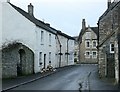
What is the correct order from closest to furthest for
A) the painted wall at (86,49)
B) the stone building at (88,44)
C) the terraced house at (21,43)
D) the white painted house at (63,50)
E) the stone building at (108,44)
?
1. the stone building at (108,44)
2. the terraced house at (21,43)
3. the white painted house at (63,50)
4. the painted wall at (86,49)
5. the stone building at (88,44)

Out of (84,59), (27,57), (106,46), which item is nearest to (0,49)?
(27,57)

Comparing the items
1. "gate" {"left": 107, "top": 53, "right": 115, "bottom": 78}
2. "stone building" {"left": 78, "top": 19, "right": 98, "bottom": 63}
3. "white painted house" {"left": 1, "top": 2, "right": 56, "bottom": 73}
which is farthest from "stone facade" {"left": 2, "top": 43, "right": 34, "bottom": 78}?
"stone building" {"left": 78, "top": 19, "right": 98, "bottom": 63}

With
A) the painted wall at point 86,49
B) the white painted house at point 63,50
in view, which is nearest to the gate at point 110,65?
the white painted house at point 63,50

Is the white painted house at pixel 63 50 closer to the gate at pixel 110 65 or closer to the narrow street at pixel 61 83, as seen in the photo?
the narrow street at pixel 61 83

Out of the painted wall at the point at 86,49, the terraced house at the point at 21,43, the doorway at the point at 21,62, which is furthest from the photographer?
the painted wall at the point at 86,49

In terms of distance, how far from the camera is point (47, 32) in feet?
128

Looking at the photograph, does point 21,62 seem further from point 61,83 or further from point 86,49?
point 86,49

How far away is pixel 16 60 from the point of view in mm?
26875

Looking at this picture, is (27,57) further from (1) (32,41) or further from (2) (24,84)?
(2) (24,84)

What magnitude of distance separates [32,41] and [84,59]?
4342 cm

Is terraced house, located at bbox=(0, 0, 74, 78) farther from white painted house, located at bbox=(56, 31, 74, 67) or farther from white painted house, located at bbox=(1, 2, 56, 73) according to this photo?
white painted house, located at bbox=(56, 31, 74, 67)

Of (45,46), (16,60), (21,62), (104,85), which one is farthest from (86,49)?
(104,85)

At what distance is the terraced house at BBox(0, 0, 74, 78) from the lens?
26453 millimetres

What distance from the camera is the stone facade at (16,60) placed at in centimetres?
2597
